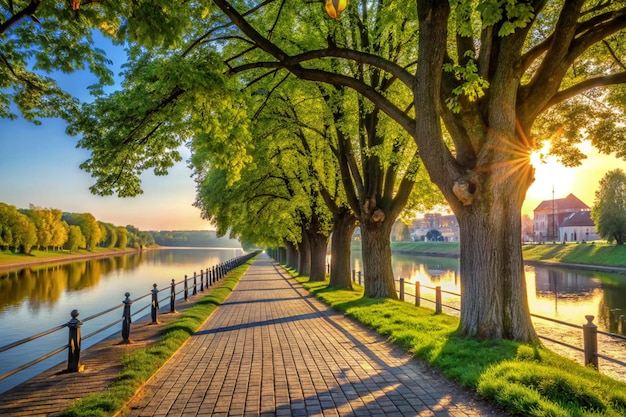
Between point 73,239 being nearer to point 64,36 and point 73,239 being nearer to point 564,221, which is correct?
point 64,36

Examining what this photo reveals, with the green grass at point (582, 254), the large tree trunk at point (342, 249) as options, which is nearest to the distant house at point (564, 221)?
the green grass at point (582, 254)

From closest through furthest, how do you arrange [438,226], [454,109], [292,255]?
[454,109] < [292,255] < [438,226]

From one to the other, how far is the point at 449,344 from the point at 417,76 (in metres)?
4.88

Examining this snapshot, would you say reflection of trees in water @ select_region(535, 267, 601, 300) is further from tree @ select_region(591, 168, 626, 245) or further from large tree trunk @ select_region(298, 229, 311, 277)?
tree @ select_region(591, 168, 626, 245)

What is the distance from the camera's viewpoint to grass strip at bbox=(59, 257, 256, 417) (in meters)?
5.18

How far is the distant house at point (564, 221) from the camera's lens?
95.2 metres

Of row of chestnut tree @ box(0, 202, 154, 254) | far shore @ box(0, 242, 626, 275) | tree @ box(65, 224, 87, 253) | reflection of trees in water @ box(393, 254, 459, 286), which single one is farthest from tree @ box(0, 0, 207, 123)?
tree @ box(65, 224, 87, 253)

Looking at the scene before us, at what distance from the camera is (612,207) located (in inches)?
2221

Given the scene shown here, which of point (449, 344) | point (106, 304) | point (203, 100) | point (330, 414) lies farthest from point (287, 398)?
point (106, 304)

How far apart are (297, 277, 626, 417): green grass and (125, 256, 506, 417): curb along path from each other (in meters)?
0.23

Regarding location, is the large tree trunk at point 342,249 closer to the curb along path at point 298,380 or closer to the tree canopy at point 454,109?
the curb along path at point 298,380

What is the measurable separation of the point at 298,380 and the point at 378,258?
9.49 metres

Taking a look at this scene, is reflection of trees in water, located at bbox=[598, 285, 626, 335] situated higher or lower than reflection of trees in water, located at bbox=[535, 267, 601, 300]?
higher

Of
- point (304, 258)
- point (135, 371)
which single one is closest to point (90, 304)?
point (304, 258)
